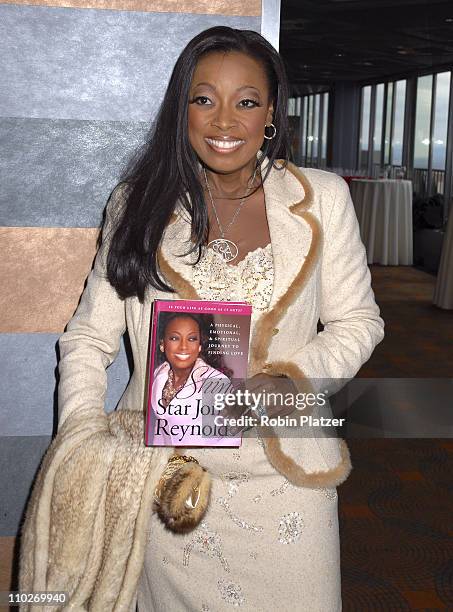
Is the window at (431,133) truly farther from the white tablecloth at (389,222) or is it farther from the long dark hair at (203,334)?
the long dark hair at (203,334)

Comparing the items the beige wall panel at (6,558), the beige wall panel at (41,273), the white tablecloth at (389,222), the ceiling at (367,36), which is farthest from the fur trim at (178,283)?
the white tablecloth at (389,222)

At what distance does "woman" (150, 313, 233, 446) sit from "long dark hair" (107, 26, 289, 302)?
259mm

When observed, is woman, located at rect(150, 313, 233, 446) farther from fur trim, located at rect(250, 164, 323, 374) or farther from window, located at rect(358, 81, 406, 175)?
window, located at rect(358, 81, 406, 175)

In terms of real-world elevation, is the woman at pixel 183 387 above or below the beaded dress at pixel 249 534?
above

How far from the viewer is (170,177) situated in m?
1.58

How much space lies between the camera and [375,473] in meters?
4.11

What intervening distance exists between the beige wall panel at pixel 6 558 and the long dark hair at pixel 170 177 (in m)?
0.95

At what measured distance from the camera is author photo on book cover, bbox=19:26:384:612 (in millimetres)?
1465

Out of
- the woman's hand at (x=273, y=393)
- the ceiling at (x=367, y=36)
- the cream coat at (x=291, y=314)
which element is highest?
the ceiling at (x=367, y=36)

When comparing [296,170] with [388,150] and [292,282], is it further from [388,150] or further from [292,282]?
[388,150]

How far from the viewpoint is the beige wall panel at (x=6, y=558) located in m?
2.13

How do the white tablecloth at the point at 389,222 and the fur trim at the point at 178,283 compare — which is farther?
the white tablecloth at the point at 389,222

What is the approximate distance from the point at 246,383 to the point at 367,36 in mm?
12262

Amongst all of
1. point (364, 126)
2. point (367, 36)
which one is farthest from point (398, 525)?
point (364, 126)
